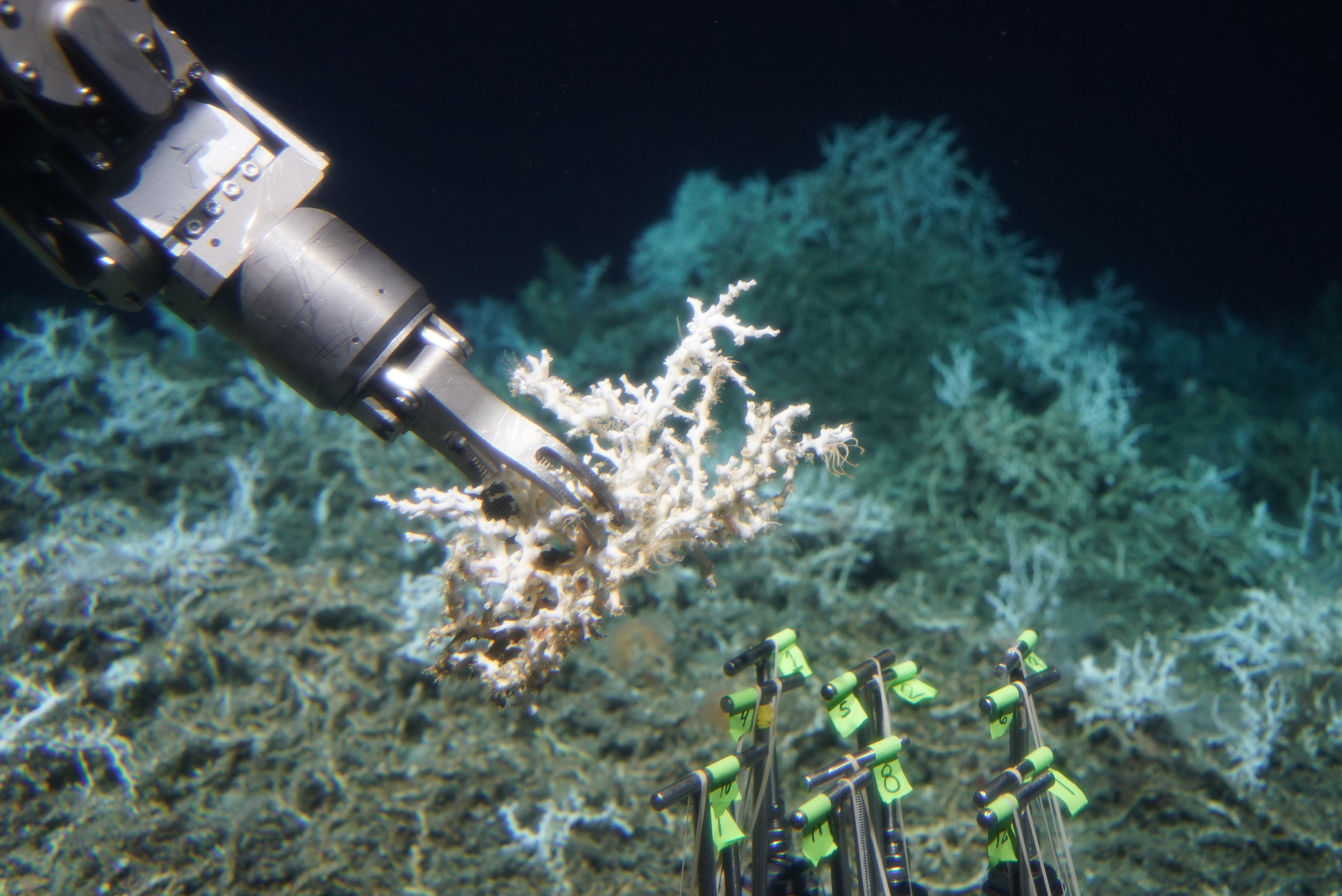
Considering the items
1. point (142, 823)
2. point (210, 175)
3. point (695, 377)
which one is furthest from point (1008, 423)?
point (142, 823)

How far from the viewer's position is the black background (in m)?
4.32

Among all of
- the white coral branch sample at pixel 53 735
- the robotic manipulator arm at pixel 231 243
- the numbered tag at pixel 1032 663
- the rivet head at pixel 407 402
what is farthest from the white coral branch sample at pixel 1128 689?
the white coral branch sample at pixel 53 735

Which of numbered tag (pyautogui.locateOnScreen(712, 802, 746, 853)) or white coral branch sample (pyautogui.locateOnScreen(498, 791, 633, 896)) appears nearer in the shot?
numbered tag (pyautogui.locateOnScreen(712, 802, 746, 853))

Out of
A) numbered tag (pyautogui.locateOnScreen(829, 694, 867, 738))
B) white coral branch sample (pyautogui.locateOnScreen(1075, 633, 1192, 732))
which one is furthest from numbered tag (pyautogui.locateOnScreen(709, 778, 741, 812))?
white coral branch sample (pyautogui.locateOnScreen(1075, 633, 1192, 732))

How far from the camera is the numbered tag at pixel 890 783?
1.50 metres

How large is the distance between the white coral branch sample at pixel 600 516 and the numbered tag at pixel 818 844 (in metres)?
0.58

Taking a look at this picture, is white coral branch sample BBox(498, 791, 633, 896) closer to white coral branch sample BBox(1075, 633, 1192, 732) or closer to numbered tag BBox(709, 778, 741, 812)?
numbered tag BBox(709, 778, 741, 812)

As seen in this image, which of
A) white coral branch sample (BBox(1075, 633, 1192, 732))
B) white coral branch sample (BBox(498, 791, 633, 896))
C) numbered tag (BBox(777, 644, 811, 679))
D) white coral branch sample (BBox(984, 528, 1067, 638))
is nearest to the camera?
numbered tag (BBox(777, 644, 811, 679))

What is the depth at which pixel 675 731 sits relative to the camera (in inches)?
97.7

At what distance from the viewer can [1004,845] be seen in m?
1.39

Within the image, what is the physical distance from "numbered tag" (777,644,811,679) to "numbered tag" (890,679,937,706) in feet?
0.70

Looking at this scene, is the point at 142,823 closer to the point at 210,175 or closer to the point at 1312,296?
the point at 210,175

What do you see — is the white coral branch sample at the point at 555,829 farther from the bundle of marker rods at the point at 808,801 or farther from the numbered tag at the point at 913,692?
the numbered tag at the point at 913,692

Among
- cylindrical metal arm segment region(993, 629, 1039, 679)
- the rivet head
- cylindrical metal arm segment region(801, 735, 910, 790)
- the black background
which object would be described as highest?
the black background
